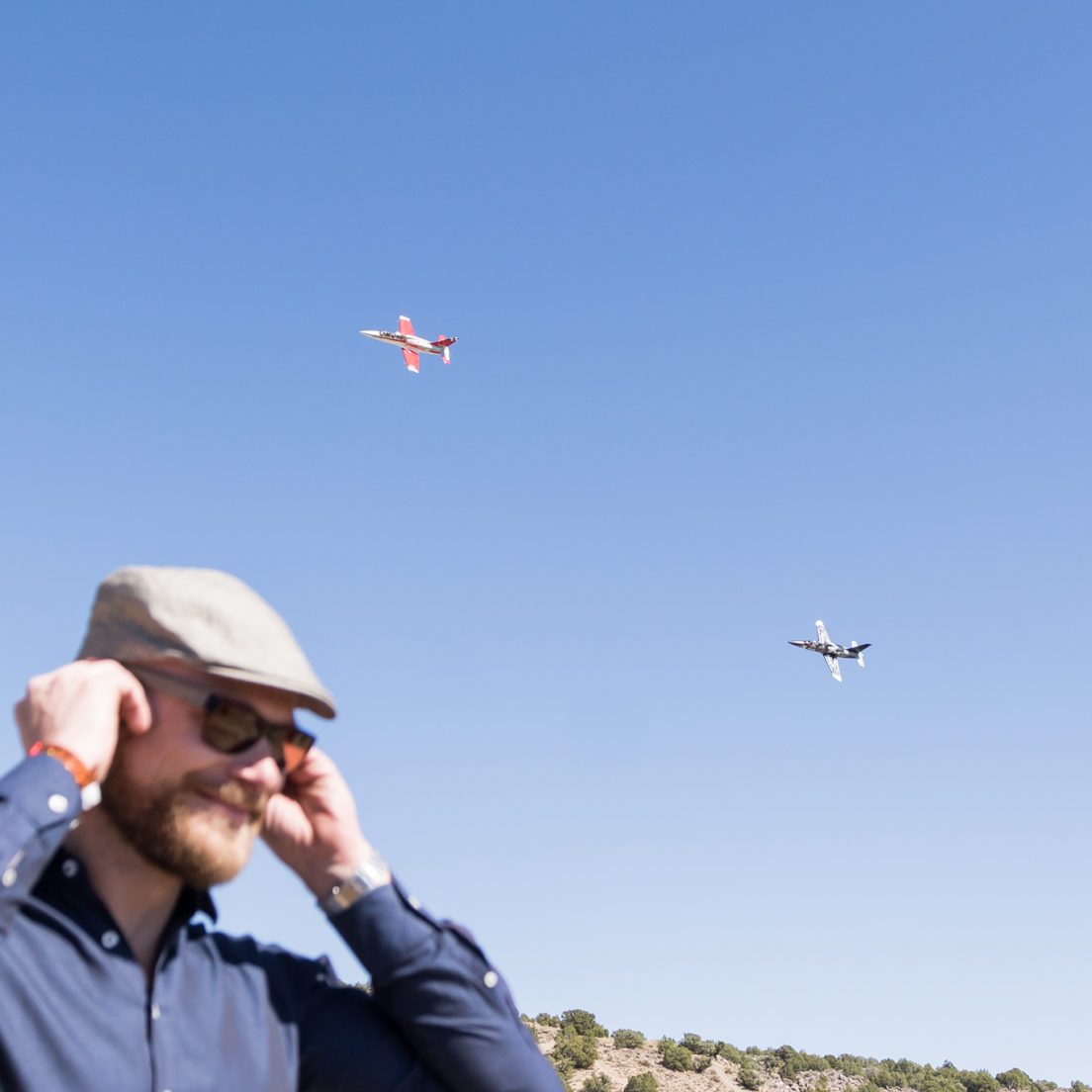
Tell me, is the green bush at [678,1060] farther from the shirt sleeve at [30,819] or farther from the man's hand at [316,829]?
the shirt sleeve at [30,819]

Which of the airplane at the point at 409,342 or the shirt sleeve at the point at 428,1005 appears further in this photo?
the airplane at the point at 409,342

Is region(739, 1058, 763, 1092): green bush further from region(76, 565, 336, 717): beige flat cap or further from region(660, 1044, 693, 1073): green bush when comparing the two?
region(76, 565, 336, 717): beige flat cap

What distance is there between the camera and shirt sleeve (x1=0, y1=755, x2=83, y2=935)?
110 inches

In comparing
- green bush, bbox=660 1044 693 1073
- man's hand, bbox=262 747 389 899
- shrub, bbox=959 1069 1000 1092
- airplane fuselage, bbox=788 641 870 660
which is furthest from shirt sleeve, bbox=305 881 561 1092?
airplane fuselage, bbox=788 641 870 660

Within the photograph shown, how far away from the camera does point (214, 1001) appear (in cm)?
339

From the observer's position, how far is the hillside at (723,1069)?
4691cm

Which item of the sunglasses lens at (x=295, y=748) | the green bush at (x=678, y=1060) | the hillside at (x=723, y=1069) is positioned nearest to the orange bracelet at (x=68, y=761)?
the sunglasses lens at (x=295, y=748)

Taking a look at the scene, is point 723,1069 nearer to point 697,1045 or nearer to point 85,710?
point 697,1045

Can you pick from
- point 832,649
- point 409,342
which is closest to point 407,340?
point 409,342

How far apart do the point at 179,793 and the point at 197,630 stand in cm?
44

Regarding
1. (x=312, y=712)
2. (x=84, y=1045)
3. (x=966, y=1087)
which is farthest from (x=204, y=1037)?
(x=966, y=1087)

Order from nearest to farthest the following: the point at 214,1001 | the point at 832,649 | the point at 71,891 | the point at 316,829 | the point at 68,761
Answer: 1. the point at 68,761
2. the point at 71,891
3. the point at 214,1001
4. the point at 316,829
5. the point at 832,649

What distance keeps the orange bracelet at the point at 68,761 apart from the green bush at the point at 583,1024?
5299 cm

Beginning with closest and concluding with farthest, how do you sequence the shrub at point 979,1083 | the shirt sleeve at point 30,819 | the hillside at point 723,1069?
the shirt sleeve at point 30,819 < the hillside at point 723,1069 < the shrub at point 979,1083
